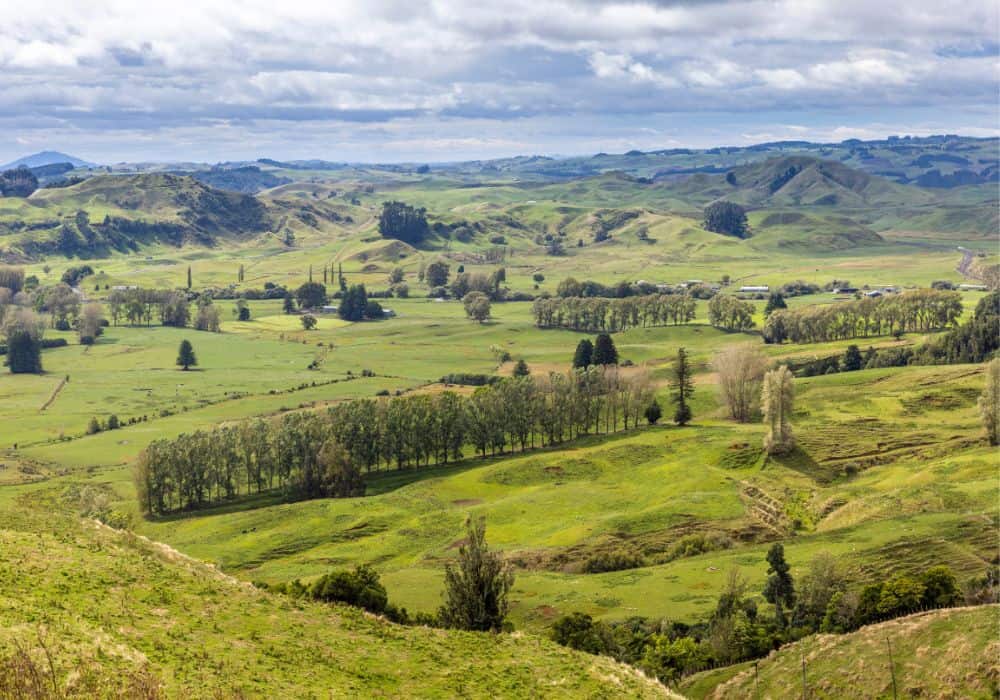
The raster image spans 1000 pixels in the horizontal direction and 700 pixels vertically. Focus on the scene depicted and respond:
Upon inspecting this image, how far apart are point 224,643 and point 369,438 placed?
111 metres

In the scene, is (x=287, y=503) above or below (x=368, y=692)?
below

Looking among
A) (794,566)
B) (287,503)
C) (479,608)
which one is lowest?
(287,503)

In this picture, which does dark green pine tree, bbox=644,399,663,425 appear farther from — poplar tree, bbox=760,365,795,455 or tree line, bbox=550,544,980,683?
tree line, bbox=550,544,980,683

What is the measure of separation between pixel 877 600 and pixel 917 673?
15.1 meters

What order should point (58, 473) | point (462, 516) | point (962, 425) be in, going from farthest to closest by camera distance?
1. point (58, 473)
2. point (962, 425)
3. point (462, 516)

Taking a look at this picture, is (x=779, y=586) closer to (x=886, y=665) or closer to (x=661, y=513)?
(x=886, y=665)

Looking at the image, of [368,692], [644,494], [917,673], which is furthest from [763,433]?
[368,692]

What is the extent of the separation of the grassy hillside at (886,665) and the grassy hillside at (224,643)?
16815 millimetres

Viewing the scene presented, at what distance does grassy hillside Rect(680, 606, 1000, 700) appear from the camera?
60.1 metres

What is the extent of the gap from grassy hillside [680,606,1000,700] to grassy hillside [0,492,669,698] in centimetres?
1682

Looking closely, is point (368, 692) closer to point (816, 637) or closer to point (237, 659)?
point (237, 659)

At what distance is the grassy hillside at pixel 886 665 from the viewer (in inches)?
2366

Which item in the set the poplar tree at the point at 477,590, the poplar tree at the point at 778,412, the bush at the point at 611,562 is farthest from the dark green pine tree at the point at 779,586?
the poplar tree at the point at 778,412

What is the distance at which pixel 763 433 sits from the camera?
15488cm
